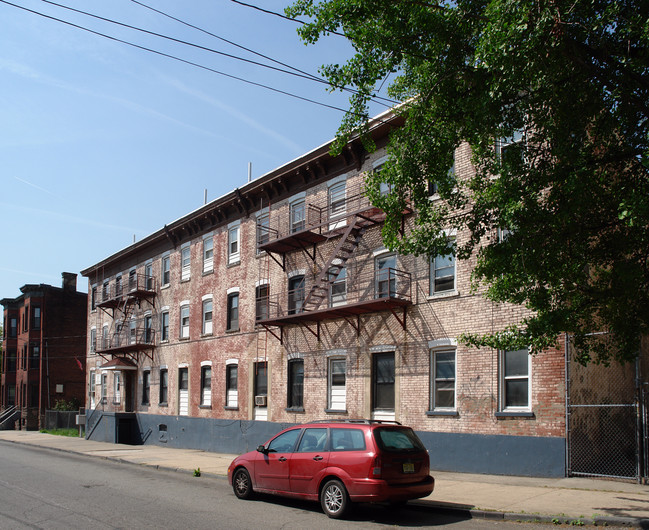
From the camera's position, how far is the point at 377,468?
33.9ft

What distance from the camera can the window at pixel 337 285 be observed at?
21.5 m

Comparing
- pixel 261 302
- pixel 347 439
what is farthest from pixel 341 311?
pixel 347 439

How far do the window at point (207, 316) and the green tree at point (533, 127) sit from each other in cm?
1873

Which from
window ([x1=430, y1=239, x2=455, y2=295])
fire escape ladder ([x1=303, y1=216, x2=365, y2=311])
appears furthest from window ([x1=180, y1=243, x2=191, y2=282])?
window ([x1=430, y1=239, x2=455, y2=295])

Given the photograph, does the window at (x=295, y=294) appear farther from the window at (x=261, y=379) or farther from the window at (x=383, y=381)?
the window at (x=383, y=381)

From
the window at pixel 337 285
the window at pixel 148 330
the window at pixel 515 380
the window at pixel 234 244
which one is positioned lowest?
the window at pixel 515 380

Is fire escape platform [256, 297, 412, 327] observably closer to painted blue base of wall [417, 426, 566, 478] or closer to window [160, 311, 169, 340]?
painted blue base of wall [417, 426, 566, 478]

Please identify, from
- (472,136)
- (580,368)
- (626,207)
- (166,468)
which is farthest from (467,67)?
(166,468)

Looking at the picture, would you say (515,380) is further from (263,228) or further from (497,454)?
(263,228)

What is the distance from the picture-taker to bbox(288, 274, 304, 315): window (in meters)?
23.2

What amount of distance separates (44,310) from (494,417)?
46.3 m

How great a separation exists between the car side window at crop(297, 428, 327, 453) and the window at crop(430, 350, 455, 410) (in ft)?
22.4

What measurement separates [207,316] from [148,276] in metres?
7.45

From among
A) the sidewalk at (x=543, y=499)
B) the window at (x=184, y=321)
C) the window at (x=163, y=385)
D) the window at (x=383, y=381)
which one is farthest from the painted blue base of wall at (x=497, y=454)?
the window at (x=163, y=385)
